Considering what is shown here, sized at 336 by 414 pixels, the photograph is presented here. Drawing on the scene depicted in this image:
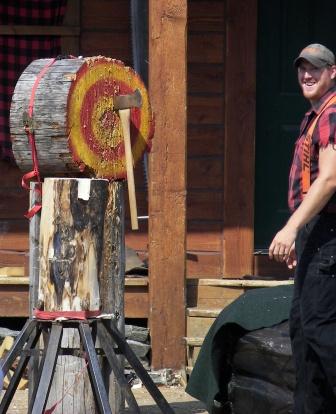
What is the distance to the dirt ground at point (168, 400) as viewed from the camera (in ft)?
21.8

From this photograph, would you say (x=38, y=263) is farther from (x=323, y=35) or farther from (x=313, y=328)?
(x=323, y=35)

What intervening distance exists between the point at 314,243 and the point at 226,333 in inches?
49.0

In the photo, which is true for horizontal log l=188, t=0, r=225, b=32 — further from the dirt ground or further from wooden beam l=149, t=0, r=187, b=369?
the dirt ground

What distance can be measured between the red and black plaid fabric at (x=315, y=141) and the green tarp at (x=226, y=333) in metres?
1.01

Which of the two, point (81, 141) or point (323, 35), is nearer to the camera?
point (81, 141)

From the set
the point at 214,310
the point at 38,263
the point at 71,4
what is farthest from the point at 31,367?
the point at 71,4

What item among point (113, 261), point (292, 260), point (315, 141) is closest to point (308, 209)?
point (315, 141)

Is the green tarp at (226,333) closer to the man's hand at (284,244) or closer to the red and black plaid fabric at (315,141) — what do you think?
the red and black plaid fabric at (315,141)

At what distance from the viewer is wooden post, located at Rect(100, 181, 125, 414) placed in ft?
18.2

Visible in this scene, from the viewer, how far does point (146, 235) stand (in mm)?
8344

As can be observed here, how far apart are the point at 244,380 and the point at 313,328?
1.13 meters

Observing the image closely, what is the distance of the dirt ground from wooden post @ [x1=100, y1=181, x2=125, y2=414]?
0.98 m

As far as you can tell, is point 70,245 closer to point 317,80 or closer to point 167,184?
point 317,80

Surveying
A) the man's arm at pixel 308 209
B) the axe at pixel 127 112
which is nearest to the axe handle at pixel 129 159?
the axe at pixel 127 112
